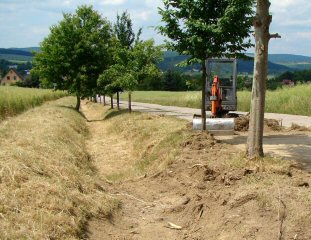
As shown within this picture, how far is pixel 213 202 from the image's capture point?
7266 millimetres

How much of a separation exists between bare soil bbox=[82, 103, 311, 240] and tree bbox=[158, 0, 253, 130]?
3.49 metres

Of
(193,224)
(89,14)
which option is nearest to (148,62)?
(89,14)

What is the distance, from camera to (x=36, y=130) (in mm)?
13188

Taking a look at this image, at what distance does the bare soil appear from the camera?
590 centimetres

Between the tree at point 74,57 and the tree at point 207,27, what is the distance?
54.8ft

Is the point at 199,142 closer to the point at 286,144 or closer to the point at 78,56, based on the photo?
the point at 286,144

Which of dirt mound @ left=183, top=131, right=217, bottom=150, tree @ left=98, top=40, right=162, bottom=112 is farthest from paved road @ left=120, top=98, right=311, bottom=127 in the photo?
dirt mound @ left=183, top=131, right=217, bottom=150

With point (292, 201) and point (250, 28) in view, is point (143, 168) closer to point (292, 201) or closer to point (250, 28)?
point (250, 28)

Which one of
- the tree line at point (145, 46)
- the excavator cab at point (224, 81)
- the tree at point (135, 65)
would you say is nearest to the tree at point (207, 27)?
the tree line at point (145, 46)

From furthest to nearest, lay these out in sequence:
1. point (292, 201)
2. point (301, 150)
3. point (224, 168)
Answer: point (301, 150) < point (224, 168) < point (292, 201)

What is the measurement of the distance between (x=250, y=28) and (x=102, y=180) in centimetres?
599

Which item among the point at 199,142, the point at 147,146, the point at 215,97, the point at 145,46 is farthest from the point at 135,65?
the point at 199,142

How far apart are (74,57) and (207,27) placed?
18.4m

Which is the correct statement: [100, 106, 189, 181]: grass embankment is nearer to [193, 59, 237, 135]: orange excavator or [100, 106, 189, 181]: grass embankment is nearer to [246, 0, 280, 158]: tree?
[193, 59, 237, 135]: orange excavator
